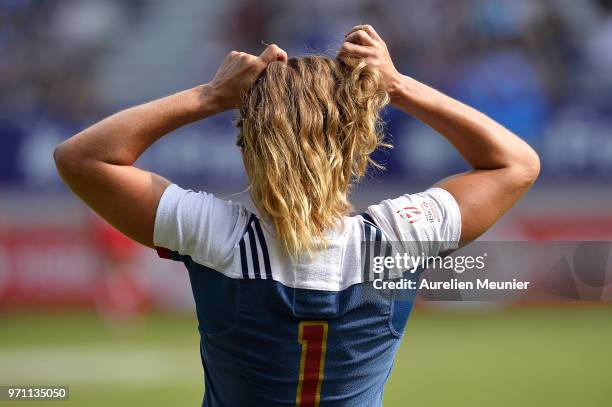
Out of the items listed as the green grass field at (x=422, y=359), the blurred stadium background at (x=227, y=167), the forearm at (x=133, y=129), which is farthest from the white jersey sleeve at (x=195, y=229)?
the blurred stadium background at (x=227, y=167)

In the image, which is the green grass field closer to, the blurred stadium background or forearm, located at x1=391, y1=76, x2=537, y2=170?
the blurred stadium background

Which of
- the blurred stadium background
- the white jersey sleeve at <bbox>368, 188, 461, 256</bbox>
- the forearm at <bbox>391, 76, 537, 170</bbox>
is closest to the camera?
the white jersey sleeve at <bbox>368, 188, 461, 256</bbox>

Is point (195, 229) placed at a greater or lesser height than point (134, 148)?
lesser

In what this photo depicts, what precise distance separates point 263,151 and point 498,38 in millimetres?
10725

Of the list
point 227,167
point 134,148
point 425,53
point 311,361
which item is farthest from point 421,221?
point 425,53

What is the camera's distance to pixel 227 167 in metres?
11.0

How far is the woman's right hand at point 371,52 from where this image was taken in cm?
218

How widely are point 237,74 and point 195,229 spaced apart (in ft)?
1.27

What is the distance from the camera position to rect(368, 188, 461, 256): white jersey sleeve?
7.08ft

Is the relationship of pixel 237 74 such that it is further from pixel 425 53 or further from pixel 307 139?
pixel 425 53

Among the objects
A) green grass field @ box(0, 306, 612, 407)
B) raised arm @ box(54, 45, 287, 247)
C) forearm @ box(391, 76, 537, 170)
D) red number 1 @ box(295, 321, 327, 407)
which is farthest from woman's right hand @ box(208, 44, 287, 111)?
green grass field @ box(0, 306, 612, 407)

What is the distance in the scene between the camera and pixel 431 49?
1233cm

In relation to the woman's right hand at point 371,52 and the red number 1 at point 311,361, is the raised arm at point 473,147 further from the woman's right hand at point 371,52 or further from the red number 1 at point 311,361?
the red number 1 at point 311,361

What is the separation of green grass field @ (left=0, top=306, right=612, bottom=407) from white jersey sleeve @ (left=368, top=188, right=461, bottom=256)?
4667 millimetres
